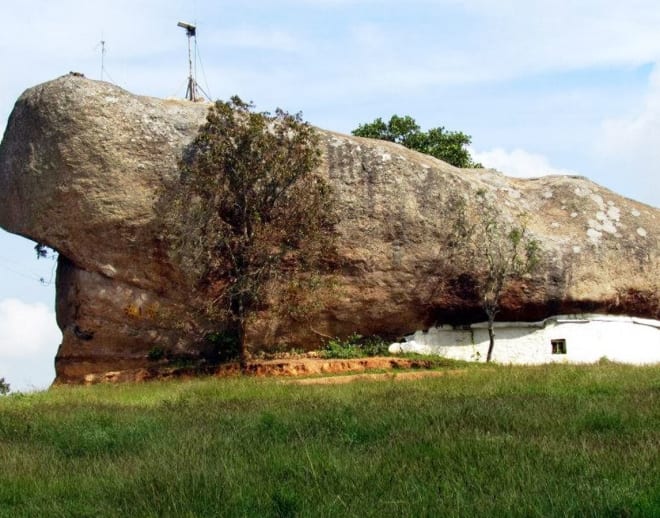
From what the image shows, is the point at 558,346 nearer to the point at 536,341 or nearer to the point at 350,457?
the point at 536,341

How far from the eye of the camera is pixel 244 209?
23.2 m

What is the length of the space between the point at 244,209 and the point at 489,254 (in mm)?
7439

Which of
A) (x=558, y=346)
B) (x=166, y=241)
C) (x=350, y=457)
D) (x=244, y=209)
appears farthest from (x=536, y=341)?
(x=350, y=457)

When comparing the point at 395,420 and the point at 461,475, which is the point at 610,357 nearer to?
the point at 395,420

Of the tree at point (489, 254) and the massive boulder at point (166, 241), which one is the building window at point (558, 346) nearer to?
the massive boulder at point (166, 241)

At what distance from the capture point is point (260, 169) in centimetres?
2325

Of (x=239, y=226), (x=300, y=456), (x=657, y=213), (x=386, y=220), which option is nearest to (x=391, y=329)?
(x=386, y=220)

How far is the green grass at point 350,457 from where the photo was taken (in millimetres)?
6402

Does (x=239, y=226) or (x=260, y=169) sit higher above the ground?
(x=260, y=169)

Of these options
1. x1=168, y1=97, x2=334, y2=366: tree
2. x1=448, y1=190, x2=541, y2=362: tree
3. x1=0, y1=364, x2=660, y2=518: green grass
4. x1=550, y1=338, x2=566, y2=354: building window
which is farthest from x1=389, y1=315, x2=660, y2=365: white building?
x1=0, y1=364, x2=660, y2=518: green grass

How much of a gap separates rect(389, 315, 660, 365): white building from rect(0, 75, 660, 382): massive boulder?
15.4 inches

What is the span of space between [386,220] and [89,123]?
8486 millimetres

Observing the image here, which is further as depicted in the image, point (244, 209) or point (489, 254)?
point (489, 254)

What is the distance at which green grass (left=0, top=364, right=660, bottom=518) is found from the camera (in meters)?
6.40
